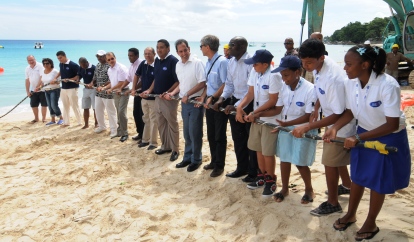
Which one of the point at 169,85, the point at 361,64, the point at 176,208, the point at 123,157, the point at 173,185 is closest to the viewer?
the point at 361,64

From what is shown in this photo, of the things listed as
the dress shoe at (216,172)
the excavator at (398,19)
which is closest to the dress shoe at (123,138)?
the dress shoe at (216,172)

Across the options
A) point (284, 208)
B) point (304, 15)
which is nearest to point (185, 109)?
point (284, 208)

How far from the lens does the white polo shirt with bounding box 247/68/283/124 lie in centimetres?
370

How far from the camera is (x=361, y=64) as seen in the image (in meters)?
2.66

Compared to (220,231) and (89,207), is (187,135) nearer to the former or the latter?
(89,207)

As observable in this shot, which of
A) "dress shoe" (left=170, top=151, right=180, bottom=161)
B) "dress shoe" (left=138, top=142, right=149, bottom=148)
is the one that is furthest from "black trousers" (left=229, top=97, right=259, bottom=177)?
"dress shoe" (left=138, top=142, right=149, bottom=148)

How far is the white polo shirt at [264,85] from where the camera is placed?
3.70 m

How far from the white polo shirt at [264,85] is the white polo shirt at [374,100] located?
875 millimetres

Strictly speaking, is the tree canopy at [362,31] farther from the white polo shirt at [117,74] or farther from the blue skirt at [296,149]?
the blue skirt at [296,149]

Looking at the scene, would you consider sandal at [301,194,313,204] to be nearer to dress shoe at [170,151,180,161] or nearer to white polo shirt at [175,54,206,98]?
white polo shirt at [175,54,206,98]

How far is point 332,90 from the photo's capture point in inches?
119

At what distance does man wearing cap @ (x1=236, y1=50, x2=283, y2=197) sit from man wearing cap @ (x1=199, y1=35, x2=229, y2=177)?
59 centimetres

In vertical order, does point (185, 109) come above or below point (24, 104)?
above

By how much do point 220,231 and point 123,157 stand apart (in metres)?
3.07
